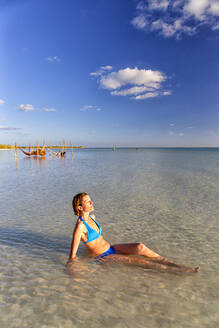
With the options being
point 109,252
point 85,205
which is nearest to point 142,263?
point 109,252

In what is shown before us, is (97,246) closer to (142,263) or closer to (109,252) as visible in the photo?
(109,252)

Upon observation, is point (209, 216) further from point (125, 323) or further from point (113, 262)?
point (125, 323)

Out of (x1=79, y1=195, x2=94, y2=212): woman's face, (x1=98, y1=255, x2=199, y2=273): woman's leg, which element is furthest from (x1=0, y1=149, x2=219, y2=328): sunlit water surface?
(x1=79, y1=195, x2=94, y2=212): woman's face

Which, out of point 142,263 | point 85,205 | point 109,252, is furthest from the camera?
point 109,252

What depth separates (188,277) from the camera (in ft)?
12.8

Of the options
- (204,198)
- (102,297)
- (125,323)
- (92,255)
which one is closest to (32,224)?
(92,255)

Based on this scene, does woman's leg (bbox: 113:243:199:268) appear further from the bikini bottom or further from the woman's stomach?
the woman's stomach

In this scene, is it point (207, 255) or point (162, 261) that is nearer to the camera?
point (162, 261)

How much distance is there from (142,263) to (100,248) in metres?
0.88

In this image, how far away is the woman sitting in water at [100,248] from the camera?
13.1 ft

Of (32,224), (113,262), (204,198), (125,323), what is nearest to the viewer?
(125,323)

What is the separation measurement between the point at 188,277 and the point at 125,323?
1608mm

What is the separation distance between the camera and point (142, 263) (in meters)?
4.25

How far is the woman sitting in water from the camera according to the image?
3986 mm
